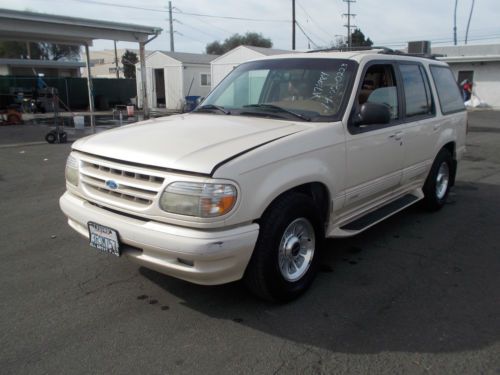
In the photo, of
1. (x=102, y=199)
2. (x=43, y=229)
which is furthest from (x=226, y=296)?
(x=43, y=229)

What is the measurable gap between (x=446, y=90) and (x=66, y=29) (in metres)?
17.6

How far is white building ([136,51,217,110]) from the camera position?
1169 inches

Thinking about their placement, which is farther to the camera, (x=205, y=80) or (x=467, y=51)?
(x=467, y=51)

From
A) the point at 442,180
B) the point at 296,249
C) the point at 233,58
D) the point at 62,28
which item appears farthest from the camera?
the point at 233,58

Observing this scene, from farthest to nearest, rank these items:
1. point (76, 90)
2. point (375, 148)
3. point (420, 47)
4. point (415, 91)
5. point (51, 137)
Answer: point (76, 90) → point (51, 137) → point (420, 47) → point (415, 91) → point (375, 148)

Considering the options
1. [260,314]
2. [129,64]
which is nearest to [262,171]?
[260,314]

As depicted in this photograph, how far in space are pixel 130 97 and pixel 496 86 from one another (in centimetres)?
2578

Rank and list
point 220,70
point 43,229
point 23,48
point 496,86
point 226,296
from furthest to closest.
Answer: point 23,48
point 496,86
point 220,70
point 43,229
point 226,296

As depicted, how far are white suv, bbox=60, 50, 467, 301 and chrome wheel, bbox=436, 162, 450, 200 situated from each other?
93cm

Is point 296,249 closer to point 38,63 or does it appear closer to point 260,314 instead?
point 260,314

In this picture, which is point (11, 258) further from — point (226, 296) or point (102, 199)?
point (226, 296)

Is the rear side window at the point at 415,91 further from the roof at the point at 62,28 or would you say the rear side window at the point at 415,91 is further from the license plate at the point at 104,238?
the roof at the point at 62,28

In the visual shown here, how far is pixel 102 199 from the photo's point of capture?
339 centimetres

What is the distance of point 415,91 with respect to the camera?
527 centimetres
